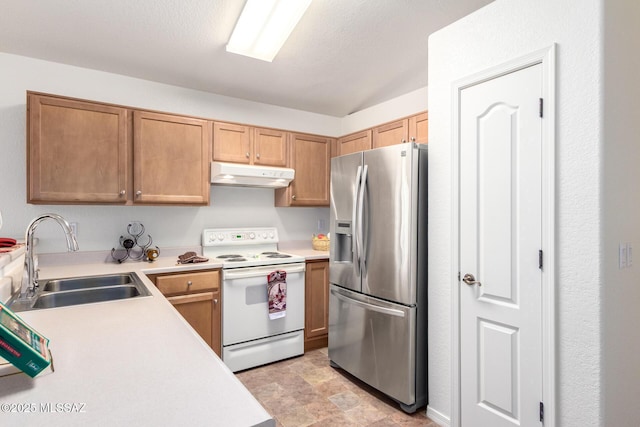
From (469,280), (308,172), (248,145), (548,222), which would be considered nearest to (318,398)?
(469,280)

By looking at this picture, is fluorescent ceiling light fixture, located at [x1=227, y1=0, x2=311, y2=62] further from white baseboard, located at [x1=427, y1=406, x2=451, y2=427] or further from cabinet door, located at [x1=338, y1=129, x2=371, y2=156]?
white baseboard, located at [x1=427, y1=406, x2=451, y2=427]

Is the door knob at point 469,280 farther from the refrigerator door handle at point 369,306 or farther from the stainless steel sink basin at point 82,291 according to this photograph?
the stainless steel sink basin at point 82,291

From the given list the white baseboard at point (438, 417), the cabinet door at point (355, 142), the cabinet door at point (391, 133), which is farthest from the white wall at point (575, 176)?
the cabinet door at point (355, 142)

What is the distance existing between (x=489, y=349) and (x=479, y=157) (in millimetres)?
1050

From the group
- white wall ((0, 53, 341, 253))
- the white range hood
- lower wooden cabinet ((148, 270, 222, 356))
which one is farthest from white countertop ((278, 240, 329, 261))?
lower wooden cabinet ((148, 270, 222, 356))

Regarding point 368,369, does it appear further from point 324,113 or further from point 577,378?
point 324,113

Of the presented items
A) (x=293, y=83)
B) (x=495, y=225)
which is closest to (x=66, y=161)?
(x=293, y=83)

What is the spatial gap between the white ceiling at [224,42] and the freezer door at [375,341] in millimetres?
1882

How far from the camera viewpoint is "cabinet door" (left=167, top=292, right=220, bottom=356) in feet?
8.90

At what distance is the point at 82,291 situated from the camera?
1931 mm

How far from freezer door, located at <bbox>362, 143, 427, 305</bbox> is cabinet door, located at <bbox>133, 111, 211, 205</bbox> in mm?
1467

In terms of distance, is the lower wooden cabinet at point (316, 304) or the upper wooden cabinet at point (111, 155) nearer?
the upper wooden cabinet at point (111, 155)

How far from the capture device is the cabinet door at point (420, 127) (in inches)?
115

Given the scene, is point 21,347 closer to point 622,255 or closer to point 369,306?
point 369,306
